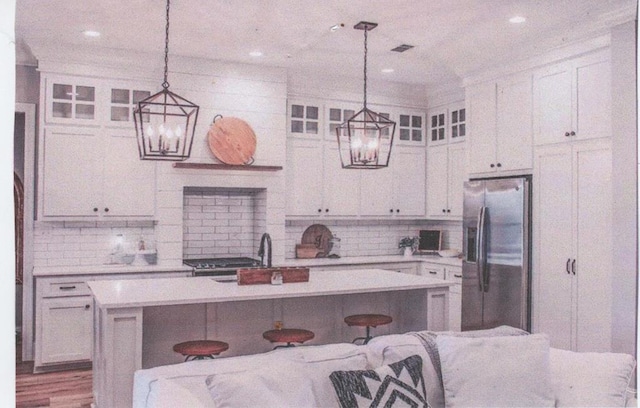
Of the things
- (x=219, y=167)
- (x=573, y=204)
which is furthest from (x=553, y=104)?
(x=219, y=167)

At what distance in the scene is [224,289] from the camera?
372cm

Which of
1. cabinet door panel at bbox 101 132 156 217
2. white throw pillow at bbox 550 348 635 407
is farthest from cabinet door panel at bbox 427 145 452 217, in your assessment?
white throw pillow at bbox 550 348 635 407

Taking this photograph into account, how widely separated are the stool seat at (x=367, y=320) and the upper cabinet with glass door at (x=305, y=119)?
2658 millimetres

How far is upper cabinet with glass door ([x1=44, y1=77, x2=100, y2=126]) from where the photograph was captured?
5.19m

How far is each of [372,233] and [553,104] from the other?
2.85 metres

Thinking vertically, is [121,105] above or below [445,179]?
above

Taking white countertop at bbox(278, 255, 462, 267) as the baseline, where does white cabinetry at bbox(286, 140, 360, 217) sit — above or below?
above

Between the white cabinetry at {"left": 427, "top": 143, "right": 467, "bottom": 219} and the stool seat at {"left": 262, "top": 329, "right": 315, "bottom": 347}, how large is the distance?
3.11 metres

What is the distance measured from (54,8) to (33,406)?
2866 mm

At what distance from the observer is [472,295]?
5.51 meters

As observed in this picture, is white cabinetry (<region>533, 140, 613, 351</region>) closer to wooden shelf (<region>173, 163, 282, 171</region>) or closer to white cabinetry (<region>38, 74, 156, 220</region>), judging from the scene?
wooden shelf (<region>173, 163, 282, 171</region>)

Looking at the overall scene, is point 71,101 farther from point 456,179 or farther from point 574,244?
point 574,244
